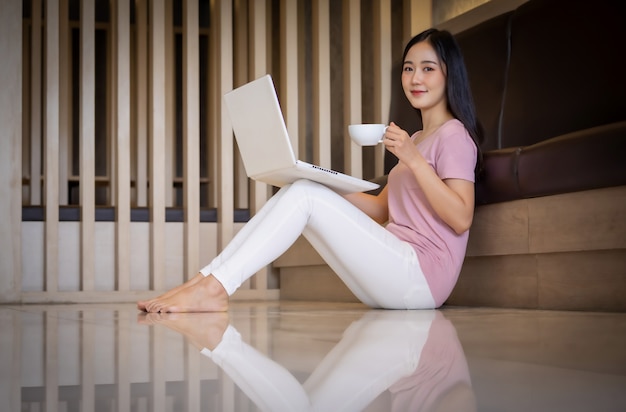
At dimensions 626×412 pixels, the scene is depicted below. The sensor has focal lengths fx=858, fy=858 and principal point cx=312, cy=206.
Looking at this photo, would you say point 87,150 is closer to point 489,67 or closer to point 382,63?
point 382,63

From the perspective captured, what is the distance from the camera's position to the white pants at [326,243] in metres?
1.87

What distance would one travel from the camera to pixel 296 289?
3.12 meters

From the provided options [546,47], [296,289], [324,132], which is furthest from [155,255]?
[546,47]

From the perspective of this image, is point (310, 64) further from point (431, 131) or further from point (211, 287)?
point (211, 287)

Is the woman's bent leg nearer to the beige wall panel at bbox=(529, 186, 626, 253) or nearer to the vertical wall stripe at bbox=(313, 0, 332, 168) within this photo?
the beige wall panel at bbox=(529, 186, 626, 253)

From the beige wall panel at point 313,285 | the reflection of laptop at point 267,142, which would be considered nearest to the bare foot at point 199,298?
the reflection of laptop at point 267,142

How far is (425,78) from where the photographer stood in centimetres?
206

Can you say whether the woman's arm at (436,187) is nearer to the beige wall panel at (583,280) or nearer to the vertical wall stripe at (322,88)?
the beige wall panel at (583,280)

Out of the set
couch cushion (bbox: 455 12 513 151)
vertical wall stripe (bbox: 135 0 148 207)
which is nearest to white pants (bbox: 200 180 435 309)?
couch cushion (bbox: 455 12 513 151)

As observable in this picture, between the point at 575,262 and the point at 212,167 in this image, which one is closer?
the point at 575,262

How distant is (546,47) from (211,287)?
1.24 m

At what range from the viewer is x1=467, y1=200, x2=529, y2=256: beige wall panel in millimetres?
2008

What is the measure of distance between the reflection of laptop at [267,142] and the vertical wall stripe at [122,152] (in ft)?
4.26

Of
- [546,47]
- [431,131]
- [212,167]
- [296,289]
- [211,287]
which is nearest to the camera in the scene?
[211,287]
